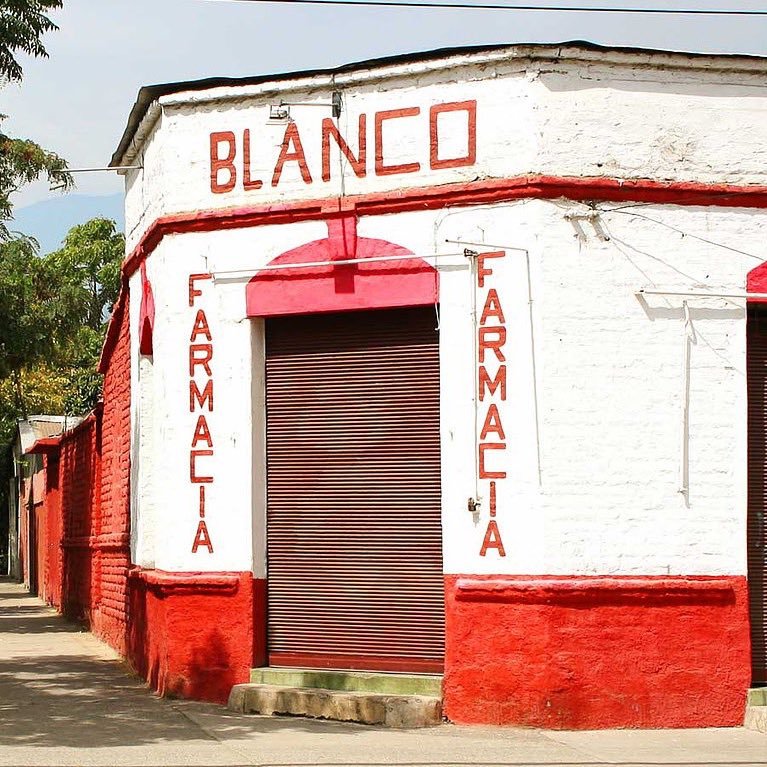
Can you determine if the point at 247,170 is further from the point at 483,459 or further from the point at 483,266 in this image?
the point at 483,459

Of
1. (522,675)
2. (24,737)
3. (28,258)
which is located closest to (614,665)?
(522,675)

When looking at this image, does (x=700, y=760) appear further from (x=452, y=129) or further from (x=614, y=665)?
(x=452, y=129)

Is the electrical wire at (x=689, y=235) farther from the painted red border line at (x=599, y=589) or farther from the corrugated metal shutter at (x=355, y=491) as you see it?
the painted red border line at (x=599, y=589)

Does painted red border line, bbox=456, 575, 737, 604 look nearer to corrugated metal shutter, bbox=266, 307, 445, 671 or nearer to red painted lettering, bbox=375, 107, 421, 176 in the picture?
corrugated metal shutter, bbox=266, 307, 445, 671

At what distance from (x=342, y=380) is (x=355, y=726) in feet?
10.2

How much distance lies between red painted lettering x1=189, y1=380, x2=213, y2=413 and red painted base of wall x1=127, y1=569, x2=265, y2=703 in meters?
1.54

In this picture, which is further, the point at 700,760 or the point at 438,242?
the point at 438,242

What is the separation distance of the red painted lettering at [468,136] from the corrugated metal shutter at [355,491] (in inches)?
51.1

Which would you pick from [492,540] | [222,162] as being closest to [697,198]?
[492,540]

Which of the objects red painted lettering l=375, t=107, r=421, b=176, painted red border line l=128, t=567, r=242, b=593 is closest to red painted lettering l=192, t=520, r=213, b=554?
painted red border line l=128, t=567, r=242, b=593

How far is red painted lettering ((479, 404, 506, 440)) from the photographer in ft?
39.0

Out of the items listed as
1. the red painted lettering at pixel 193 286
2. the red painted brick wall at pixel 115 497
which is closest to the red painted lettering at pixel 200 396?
the red painted lettering at pixel 193 286

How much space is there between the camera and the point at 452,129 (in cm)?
1226

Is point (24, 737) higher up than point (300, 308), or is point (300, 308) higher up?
point (300, 308)
